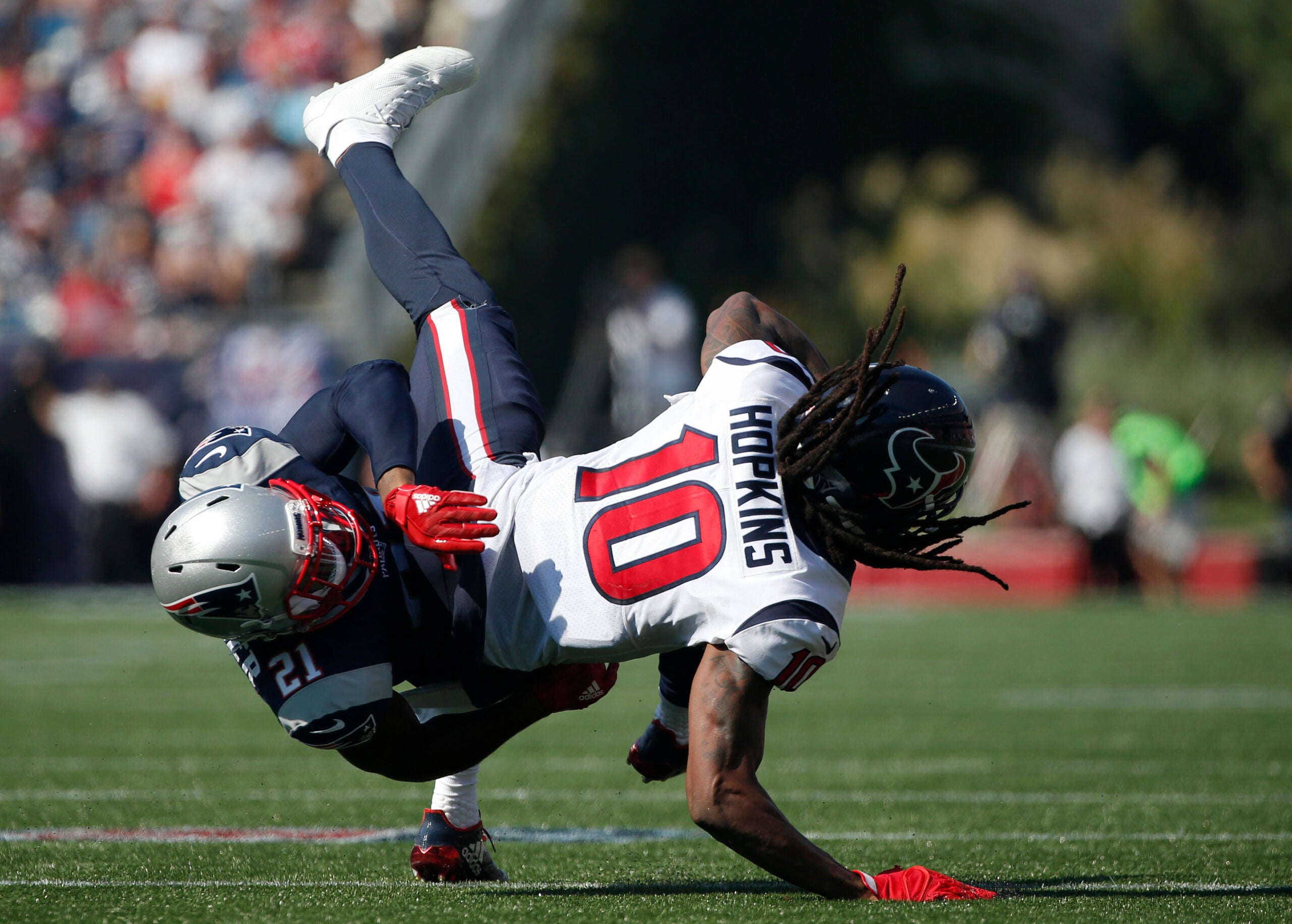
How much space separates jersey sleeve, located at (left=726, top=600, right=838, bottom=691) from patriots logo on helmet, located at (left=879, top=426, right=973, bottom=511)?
285 millimetres

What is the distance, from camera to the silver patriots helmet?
3012 millimetres

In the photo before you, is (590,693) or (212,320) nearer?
(590,693)

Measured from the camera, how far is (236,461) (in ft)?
11.0

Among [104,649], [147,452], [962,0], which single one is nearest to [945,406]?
[104,649]

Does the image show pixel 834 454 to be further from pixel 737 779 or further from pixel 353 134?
pixel 353 134

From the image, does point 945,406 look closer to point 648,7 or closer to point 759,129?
point 648,7

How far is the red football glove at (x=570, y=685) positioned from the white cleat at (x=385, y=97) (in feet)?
4.71

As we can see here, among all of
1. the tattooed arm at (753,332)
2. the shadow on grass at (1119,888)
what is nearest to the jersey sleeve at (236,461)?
the tattooed arm at (753,332)

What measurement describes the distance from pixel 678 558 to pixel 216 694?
15.5 ft

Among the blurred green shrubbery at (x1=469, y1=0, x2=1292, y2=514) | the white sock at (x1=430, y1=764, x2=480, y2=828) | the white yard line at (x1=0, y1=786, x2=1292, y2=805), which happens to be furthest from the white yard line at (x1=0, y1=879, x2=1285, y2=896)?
the blurred green shrubbery at (x1=469, y1=0, x2=1292, y2=514)

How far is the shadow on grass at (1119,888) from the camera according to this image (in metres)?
3.33

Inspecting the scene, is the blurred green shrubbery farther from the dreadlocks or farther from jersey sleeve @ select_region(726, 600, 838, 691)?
jersey sleeve @ select_region(726, 600, 838, 691)

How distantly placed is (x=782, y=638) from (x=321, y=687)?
894 mm

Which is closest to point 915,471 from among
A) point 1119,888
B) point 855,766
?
point 1119,888
